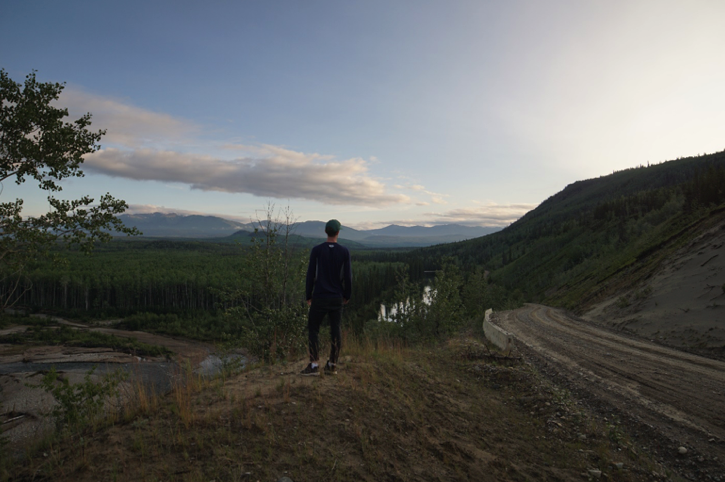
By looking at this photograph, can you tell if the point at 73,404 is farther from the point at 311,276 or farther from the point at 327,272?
the point at 327,272

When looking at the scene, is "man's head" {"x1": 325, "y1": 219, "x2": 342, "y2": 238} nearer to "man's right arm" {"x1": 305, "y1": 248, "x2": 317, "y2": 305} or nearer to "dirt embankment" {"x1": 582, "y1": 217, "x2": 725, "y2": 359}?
"man's right arm" {"x1": 305, "y1": 248, "x2": 317, "y2": 305}

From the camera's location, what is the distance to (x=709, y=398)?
7.84m

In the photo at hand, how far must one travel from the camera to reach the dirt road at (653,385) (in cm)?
590

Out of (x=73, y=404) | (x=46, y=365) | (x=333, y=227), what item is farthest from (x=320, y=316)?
(x=46, y=365)

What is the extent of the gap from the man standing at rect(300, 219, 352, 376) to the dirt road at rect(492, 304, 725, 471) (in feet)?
19.6

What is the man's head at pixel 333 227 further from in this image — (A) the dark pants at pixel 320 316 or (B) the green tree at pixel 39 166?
(B) the green tree at pixel 39 166

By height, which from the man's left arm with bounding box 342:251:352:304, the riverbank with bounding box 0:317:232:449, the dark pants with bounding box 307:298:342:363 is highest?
the man's left arm with bounding box 342:251:352:304

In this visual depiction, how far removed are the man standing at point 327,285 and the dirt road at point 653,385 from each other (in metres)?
5.99

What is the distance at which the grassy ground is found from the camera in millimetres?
3906

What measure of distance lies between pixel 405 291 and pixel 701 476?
17.3m

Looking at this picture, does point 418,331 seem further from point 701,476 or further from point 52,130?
point 52,130

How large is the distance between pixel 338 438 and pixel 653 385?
30.2 ft

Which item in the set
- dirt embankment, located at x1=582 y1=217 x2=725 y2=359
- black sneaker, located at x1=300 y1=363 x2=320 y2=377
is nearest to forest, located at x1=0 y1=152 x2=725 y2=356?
black sneaker, located at x1=300 y1=363 x2=320 y2=377

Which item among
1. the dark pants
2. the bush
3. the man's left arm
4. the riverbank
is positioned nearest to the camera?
the bush
